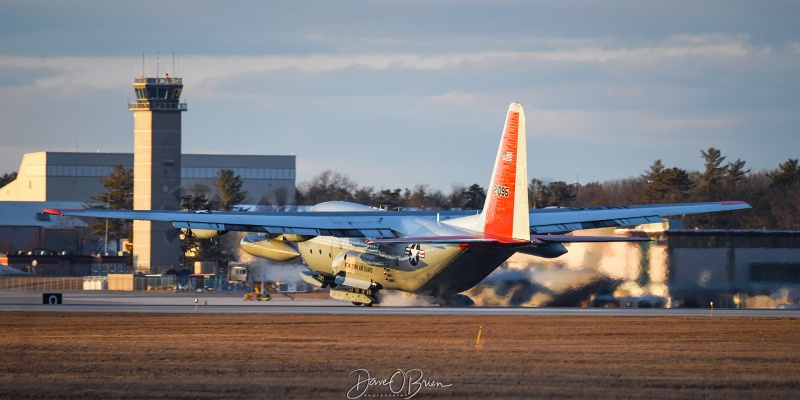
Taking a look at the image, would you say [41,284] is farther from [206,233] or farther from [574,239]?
[574,239]

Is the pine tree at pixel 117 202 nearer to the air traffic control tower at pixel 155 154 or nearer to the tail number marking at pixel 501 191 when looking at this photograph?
the air traffic control tower at pixel 155 154

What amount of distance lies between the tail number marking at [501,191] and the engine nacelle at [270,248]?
14695 millimetres

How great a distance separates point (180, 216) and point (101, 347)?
1544 cm

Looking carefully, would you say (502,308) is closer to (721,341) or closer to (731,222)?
(721,341)

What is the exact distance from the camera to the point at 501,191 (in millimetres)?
37375

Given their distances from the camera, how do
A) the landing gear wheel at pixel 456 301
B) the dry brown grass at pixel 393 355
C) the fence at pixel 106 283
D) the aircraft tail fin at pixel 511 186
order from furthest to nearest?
the fence at pixel 106 283 → the landing gear wheel at pixel 456 301 → the aircraft tail fin at pixel 511 186 → the dry brown grass at pixel 393 355

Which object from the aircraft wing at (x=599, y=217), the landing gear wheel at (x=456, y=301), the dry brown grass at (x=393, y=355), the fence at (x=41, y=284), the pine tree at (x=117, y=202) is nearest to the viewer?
the dry brown grass at (x=393, y=355)

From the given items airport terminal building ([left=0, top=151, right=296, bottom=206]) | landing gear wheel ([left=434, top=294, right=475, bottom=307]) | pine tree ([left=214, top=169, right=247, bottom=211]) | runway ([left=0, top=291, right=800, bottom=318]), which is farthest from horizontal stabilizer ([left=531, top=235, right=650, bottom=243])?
airport terminal building ([left=0, top=151, right=296, bottom=206])

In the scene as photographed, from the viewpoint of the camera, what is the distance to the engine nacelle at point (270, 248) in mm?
49750

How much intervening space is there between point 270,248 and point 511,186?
1621 centimetres

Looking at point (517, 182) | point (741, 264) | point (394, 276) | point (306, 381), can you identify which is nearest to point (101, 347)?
point (306, 381)

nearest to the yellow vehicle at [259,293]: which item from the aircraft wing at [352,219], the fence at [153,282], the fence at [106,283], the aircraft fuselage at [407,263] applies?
the aircraft fuselage at [407,263]

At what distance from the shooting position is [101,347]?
27.0 metres
